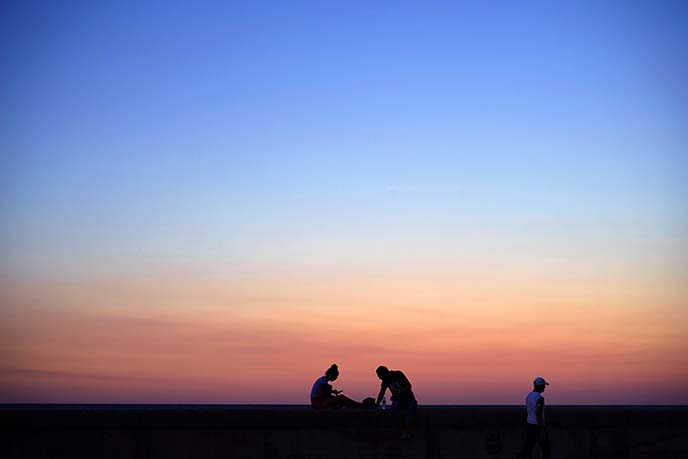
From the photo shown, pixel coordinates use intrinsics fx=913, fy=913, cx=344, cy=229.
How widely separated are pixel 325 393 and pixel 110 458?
4.86 m

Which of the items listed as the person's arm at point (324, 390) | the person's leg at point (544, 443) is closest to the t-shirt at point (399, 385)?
the person's arm at point (324, 390)

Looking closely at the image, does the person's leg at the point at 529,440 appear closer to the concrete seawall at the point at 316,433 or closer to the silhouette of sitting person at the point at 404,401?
the concrete seawall at the point at 316,433

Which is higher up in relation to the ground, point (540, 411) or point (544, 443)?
point (540, 411)

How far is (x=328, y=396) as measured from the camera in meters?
19.6

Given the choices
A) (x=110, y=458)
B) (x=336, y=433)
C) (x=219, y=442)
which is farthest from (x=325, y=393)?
(x=110, y=458)

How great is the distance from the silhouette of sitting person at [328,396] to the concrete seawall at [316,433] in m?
1.06

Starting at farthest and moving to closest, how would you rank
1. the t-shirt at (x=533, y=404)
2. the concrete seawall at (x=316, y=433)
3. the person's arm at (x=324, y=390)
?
the person's arm at (x=324, y=390)
the t-shirt at (x=533, y=404)
the concrete seawall at (x=316, y=433)

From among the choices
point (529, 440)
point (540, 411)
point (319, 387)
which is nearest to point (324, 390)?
point (319, 387)

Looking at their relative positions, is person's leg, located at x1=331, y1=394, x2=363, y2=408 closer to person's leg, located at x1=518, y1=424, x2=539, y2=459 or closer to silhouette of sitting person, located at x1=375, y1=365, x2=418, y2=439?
silhouette of sitting person, located at x1=375, y1=365, x2=418, y2=439

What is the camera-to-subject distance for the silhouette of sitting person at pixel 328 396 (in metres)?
19.5

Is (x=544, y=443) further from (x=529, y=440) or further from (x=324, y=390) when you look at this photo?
(x=324, y=390)

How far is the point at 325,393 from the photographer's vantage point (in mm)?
19531

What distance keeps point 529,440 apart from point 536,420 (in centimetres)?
47

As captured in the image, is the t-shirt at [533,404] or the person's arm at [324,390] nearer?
the t-shirt at [533,404]
